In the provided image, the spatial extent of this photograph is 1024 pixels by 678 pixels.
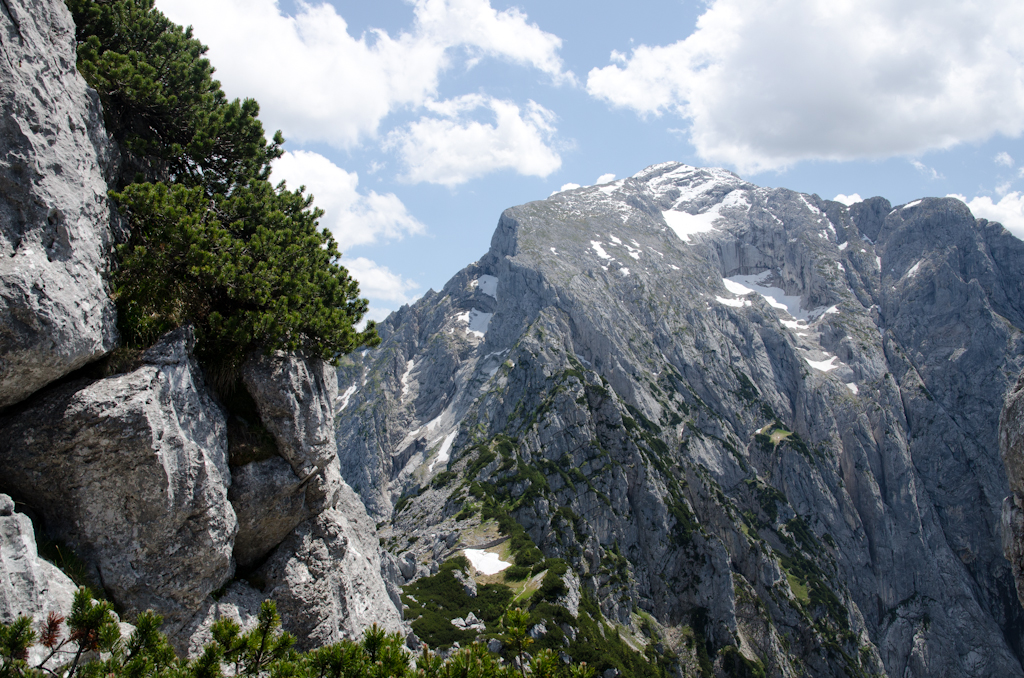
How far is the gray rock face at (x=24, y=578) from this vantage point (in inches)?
354

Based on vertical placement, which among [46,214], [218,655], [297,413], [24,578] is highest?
[46,214]

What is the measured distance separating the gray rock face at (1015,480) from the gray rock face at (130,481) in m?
23.1

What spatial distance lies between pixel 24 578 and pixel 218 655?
4.20 m

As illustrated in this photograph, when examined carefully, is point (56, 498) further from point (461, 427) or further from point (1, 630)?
point (461, 427)

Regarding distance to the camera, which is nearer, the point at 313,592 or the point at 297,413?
the point at 297,413

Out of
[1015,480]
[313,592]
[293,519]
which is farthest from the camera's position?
[1015,480]

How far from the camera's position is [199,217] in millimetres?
14562

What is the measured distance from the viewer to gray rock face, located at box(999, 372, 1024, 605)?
17.4 meters

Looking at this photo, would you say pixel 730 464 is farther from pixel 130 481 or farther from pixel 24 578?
pixel 24 578

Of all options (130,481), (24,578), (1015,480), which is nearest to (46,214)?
(130,481)

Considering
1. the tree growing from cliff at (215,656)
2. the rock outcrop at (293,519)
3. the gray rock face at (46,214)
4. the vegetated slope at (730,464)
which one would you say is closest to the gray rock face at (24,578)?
the tree growing from cliff at (215,656)

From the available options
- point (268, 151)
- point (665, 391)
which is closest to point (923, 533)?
point (665, 391)

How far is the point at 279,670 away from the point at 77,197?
10877 millimetres

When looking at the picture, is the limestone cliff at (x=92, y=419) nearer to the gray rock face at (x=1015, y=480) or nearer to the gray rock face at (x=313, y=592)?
the gray rock face at (x=313, y=592)
